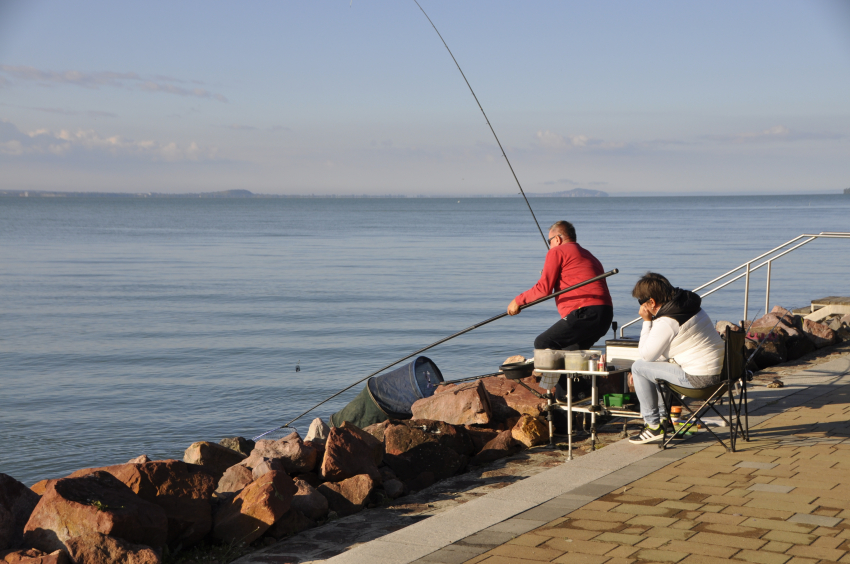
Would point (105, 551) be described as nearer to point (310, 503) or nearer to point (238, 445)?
point (310, 503)

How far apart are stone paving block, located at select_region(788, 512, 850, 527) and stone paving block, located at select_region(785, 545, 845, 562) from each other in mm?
355

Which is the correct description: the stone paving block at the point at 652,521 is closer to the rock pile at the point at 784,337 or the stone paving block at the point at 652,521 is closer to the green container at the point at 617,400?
the green container at the point at 617,400

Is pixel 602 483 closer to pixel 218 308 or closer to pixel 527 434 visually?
pixel 527 434

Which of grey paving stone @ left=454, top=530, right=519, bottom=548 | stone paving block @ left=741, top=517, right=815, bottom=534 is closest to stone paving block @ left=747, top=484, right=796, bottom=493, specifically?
stone paving block @ left=741, top=517, right=815, bottom=534

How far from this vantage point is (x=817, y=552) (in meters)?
3.50

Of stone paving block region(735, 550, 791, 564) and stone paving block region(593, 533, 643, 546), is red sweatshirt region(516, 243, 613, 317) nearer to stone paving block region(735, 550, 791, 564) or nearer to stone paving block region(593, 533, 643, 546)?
Result: stone paving block region(593, 533, 643, 546)

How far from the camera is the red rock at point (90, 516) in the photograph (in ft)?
13.1

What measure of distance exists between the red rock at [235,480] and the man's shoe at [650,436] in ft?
8.59

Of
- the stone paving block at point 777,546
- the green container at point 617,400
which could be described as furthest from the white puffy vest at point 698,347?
the stone paving block at point 777,546

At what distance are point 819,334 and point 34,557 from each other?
32.8 ft

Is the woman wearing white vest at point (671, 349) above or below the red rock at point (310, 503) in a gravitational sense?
above

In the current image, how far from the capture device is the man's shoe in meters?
5.62

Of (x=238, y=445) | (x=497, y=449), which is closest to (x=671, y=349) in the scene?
(x=497, y=449)

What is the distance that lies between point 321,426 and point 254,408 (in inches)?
163
